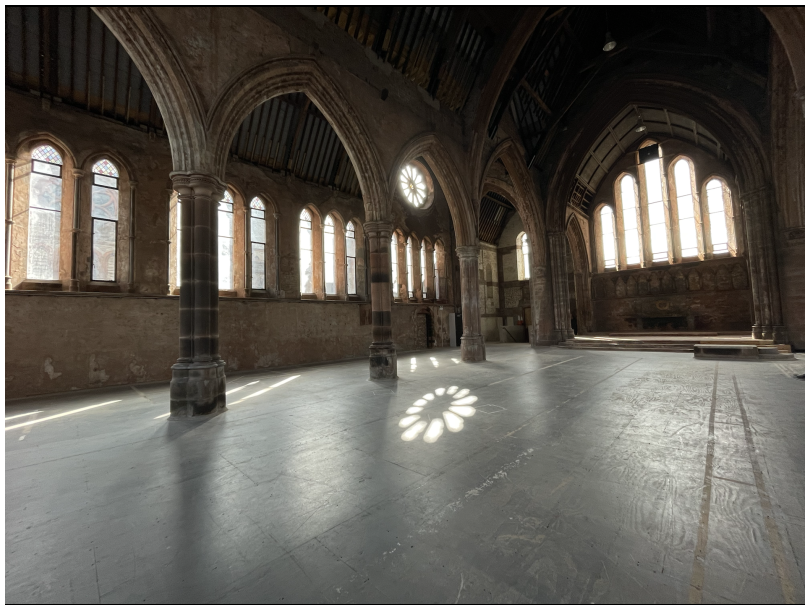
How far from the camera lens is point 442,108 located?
10.5 metres

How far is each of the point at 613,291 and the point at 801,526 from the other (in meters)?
19.0

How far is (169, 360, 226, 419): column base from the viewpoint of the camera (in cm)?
516

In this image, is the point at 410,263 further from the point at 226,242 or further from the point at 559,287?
the point at 226,242

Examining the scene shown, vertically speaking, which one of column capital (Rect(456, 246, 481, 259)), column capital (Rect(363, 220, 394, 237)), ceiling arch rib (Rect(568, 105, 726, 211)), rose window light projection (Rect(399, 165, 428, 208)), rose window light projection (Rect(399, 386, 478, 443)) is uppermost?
ceiling arch rib (Rect(568, 105, 726, 211))

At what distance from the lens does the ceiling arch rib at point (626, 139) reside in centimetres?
1481

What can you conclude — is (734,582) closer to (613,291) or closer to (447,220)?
(447,220)

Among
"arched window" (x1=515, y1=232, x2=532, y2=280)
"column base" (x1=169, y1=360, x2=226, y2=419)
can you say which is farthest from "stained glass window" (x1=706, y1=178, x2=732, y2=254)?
"column base" (x1=169, y1=360, x2=226, y2=419)

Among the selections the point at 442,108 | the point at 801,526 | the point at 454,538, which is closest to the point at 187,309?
the point at 454,538

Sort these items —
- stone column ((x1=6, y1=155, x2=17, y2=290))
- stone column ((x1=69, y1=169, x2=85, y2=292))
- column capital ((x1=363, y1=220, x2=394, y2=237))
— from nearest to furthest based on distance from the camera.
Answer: stone column ((x1=6, y1=155, x2=17, y2=290)), stone column ((x1=69, y1=169, x2=85, y2=292)), column capital ((x1=363, y1=220, x2=394, y2=237))

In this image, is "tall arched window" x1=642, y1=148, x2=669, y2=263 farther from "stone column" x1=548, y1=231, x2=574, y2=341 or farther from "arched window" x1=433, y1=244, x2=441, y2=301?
"arched window" x1=433, y1=244, x2=441, y2=301

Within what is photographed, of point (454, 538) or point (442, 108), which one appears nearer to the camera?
point (454, 538)

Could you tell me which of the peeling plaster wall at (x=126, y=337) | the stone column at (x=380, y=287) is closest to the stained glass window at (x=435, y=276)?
the peeling plaster wall at (x=126, y=337)

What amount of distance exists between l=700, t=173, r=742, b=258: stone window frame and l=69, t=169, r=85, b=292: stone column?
73.9 feet

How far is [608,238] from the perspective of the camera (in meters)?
19.4
